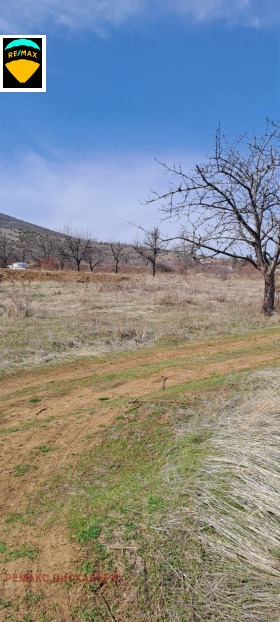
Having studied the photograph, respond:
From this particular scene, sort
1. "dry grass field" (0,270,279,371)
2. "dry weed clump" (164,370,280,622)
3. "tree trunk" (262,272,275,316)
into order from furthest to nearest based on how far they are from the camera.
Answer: "tree trunk" (262,272,275,316) < "dry grass field" (0,270,279,371) < "dry weed clump" (164,370,280,622)

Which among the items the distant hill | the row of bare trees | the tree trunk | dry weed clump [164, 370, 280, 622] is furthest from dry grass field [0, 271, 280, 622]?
the distant hill

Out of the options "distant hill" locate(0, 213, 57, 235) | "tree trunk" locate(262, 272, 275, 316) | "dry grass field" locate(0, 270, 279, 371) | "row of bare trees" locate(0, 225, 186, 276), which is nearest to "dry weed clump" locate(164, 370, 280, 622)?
"dry grass field" locate(0, 270, 279, 371)

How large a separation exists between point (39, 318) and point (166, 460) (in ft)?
31.6

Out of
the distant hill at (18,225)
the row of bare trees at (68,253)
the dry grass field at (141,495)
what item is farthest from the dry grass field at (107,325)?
the distant hill at (18,225)

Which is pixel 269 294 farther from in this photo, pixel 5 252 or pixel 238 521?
pixel 5 252

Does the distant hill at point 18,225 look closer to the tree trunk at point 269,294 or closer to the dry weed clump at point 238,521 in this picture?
the tree trunk at point 269,294

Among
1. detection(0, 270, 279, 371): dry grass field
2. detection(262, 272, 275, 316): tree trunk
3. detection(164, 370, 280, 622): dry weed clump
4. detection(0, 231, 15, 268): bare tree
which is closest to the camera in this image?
detection(164, 370, 280, 622): dry weed clump

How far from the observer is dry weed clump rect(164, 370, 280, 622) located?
220 cm

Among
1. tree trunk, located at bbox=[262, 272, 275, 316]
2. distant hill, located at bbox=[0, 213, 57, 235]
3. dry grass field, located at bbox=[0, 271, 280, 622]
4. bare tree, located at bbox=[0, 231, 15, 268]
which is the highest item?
distant hill, located at bbox=[0, 213, 57, 235]

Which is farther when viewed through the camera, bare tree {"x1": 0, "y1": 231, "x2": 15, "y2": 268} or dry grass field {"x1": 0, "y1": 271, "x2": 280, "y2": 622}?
bare tree {"x1": 0, "y1": 231, "x2": 15, "y2": 268}

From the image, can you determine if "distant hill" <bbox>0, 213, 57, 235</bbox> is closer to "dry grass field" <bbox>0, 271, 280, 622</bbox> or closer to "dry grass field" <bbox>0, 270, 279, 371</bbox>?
"dry grass field" <bbox>0, 270, 279, 371</bbox>

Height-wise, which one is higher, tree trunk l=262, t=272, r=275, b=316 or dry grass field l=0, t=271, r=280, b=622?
tree trunk l=262, t=272, r=275, b=316

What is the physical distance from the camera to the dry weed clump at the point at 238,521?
2.20 meters

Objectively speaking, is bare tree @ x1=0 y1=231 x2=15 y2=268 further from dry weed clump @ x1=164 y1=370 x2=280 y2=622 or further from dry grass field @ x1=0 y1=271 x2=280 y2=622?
dry weed clump @ x1=164 y1=370 x2=280 y2=622
